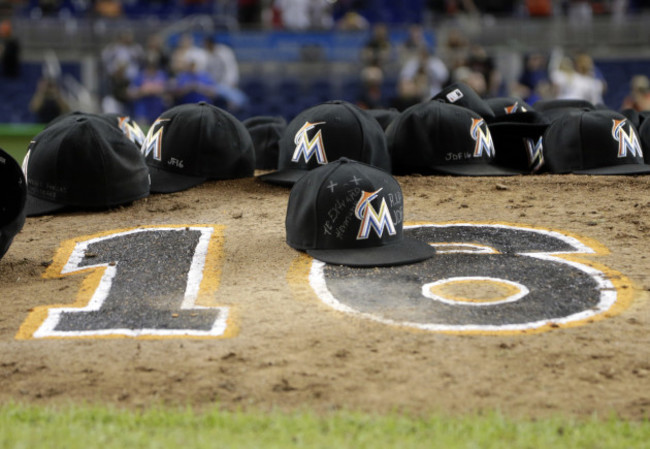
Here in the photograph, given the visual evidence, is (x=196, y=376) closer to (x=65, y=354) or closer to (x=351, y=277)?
(x=65, y=354)

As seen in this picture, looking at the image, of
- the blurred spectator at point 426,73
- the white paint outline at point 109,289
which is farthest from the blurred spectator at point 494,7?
the white paint outline at point 109,289

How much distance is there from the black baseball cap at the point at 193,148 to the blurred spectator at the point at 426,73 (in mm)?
8404

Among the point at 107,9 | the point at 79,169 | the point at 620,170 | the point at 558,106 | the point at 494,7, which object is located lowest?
the point at 620,170

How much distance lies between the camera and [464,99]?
9094 millimetres

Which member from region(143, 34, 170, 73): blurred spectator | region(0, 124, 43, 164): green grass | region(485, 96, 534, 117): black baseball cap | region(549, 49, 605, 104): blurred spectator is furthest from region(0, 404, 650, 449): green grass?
region(143, 34, 170, 73): blurred spectator

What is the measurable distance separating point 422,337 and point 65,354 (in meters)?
1.84

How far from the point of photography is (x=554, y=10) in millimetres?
22250

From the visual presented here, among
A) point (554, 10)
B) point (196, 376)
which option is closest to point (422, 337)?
point (196, 376)

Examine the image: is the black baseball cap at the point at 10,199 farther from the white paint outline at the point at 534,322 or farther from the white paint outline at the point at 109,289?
the white paint outline at the point at 534,322

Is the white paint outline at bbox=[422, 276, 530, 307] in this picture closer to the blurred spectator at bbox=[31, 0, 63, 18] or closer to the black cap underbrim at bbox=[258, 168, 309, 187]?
the black cap underbrim at bbox=[258, 168, 309, 187]

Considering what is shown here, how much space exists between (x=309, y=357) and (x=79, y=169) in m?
3.75

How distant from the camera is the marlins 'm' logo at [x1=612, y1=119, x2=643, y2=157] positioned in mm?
8344

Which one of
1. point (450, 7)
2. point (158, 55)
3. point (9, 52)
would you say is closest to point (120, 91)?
point (158, 55)

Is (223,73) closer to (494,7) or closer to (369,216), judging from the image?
(494,7)
